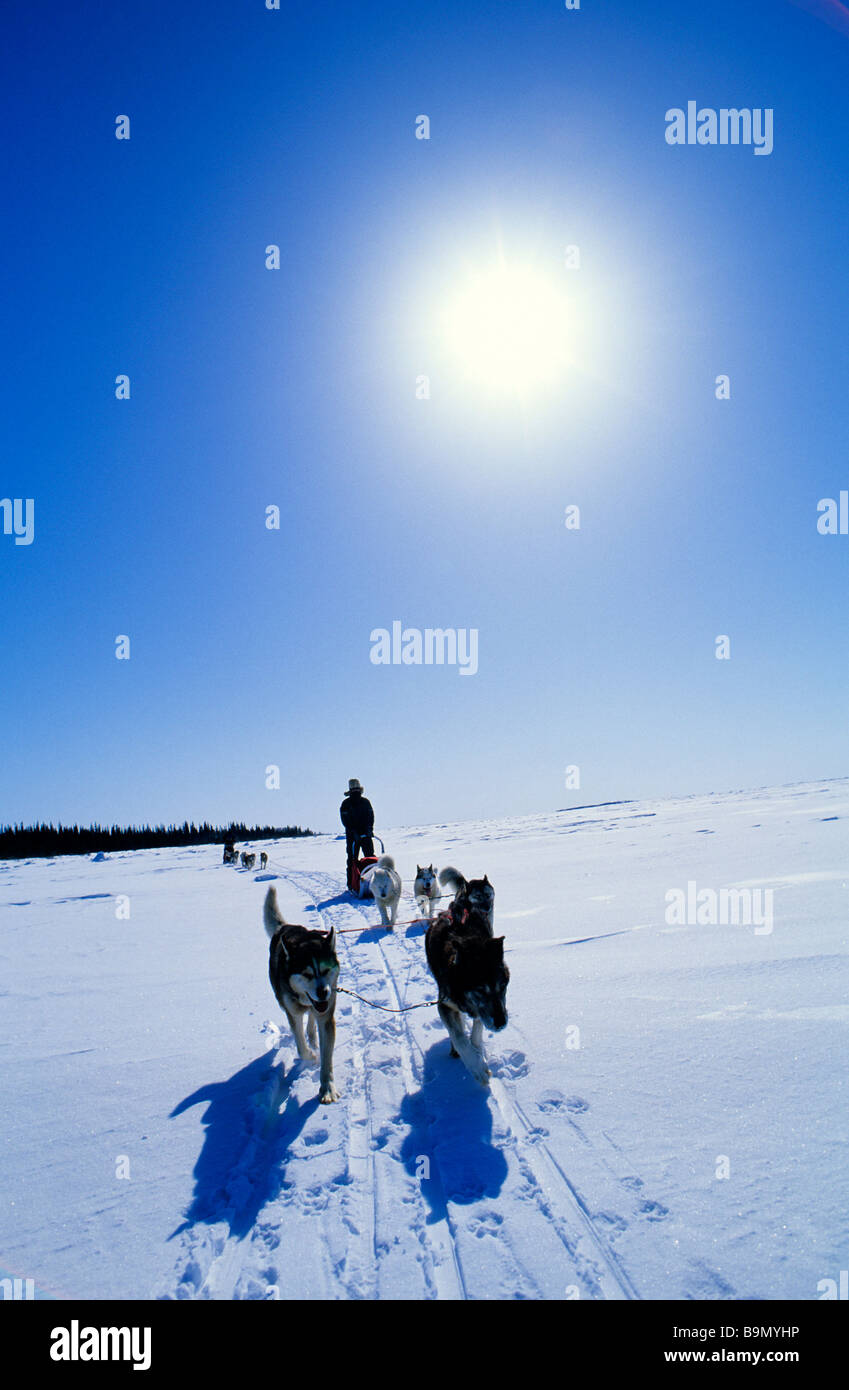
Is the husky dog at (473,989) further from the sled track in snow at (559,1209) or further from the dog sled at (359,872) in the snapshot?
the dog sled at (359,872)

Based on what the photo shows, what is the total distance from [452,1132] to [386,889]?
6059mm

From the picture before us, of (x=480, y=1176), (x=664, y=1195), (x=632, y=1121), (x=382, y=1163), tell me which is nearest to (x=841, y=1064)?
(x=632, y=1121)

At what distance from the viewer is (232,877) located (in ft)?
58.2

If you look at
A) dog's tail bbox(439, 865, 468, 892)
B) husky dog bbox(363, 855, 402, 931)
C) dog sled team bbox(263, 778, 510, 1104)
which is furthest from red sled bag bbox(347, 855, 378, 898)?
dog sled team bbox(263, 778, 510, 1104)

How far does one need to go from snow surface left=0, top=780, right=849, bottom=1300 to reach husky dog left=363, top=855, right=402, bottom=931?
7.23ft

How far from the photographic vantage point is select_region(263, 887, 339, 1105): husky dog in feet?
13.1

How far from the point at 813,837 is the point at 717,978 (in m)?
9.49

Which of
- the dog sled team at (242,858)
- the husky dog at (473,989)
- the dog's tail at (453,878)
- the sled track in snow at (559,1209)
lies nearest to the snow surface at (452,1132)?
the sled track in snow at (559,1209)

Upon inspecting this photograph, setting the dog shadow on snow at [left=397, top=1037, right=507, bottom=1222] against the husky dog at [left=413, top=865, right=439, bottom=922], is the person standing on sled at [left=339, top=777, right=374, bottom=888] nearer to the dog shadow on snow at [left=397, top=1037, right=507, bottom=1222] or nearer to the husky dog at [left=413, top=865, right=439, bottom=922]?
the husky dog at [left=413, top=865, right=439, bottom=922]

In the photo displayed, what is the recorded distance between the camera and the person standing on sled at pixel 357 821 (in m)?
12.9

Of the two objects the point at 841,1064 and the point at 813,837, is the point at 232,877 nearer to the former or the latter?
the point at 813,837

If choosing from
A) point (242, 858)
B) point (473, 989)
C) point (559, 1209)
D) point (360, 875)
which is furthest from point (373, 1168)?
point (242, 858)

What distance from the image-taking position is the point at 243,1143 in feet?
11.1
